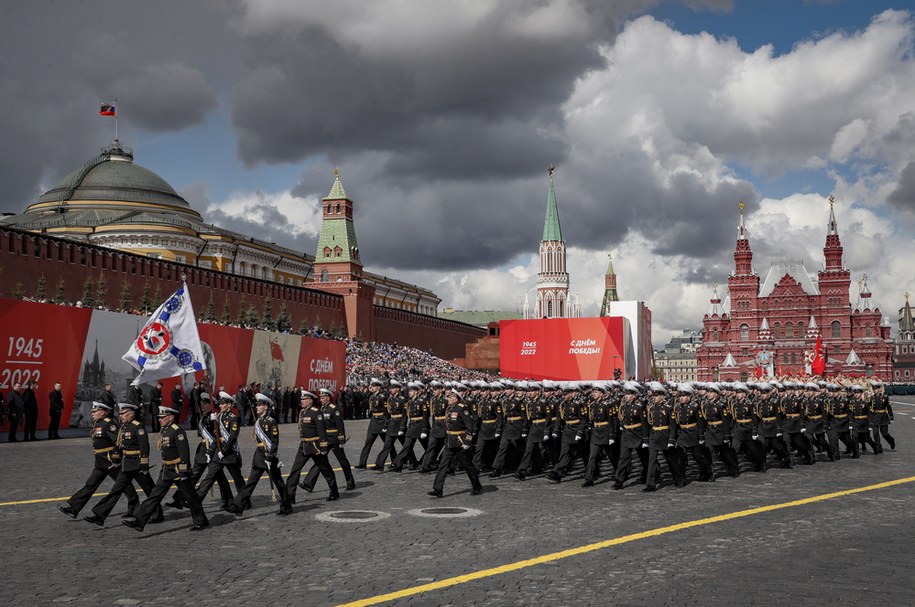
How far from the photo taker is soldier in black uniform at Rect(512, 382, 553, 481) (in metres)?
15.4

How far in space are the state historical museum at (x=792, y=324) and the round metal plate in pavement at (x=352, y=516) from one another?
99.2 metres

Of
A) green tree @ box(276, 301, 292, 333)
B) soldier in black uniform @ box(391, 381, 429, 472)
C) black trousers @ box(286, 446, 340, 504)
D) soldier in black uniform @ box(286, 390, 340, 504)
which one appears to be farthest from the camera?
green tree @ box(276, 301, 292, 333)

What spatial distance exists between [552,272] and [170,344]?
5988 inches

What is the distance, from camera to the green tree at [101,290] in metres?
40.3

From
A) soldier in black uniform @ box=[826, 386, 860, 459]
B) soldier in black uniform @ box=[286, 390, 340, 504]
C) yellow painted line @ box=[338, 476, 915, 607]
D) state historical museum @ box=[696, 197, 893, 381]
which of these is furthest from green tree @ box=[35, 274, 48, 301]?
state historical museum @ box=[696, 197, 893, 381]

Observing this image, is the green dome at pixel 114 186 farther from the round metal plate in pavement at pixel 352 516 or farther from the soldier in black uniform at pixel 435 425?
the round metal plate in pavement at pixel 352 516

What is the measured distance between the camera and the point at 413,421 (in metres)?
16.0

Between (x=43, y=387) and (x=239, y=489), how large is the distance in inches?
571

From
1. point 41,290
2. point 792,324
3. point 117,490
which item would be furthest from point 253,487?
point 792,324

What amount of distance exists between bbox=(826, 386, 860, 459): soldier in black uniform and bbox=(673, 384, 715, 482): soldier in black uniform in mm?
5292

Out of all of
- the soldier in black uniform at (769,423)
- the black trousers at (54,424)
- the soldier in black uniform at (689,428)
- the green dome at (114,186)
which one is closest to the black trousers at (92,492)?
the soldier in black uniform at (689,428)

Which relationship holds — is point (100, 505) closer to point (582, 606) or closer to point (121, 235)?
point (582, 606)

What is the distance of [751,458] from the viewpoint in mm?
16547

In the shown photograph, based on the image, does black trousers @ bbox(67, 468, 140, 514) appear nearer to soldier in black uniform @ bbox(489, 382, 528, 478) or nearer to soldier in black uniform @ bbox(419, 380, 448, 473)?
soldier in black uniform @ bbox(419, 380, 448, 473)
